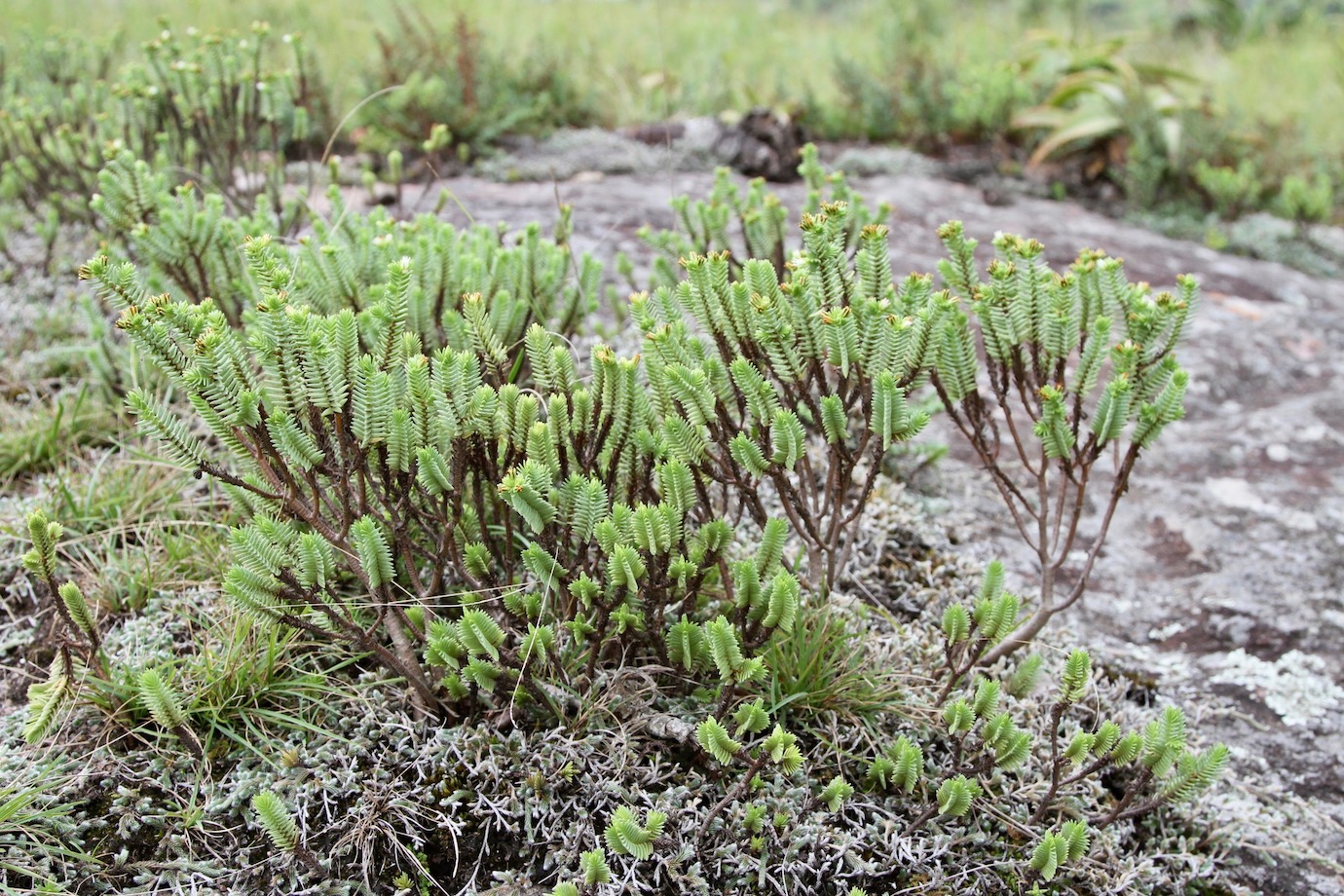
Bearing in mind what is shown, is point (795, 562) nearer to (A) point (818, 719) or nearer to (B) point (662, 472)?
(A) point (818, 719)

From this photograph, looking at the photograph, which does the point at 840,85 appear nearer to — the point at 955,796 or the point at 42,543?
the point at 955,796

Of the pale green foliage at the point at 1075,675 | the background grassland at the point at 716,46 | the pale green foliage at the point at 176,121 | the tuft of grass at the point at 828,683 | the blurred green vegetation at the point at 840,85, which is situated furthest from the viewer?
the background grassland at the point at 716,46

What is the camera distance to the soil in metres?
2.71

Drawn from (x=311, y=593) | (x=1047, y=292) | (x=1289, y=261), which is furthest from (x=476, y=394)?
(x=1289, y=261)

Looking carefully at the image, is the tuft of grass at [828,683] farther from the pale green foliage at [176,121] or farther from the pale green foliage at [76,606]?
the pale green foliage at [176,121]

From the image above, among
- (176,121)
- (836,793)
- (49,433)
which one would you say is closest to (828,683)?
(836,793)

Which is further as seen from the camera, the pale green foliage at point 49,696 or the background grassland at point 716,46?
the background grassland at point 716,46

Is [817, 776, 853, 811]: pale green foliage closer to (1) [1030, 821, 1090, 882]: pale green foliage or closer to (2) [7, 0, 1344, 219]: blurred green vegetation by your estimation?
(1) [1030, 821, 1090, 882]: pale green foliage

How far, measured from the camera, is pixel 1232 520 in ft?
11.3

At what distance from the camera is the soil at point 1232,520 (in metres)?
2.71

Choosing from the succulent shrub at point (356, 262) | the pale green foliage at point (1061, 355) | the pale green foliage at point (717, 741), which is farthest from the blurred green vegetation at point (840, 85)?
the pale green foliage at point (717, 741)

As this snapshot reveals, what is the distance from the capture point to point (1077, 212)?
6.00m

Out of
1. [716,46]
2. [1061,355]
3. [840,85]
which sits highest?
[716,46]

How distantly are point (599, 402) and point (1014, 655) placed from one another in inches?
55.7
